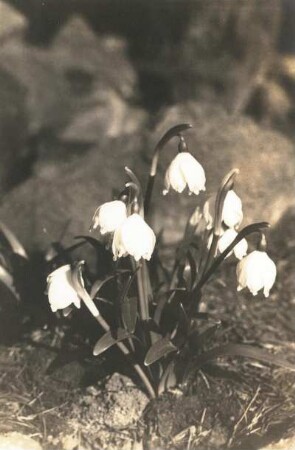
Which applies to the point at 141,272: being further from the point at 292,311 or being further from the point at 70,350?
the point at 292,311

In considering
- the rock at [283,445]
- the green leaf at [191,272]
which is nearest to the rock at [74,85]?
the green leaf at [191,272]

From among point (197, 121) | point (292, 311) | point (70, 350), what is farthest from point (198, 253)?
point (197, 121)

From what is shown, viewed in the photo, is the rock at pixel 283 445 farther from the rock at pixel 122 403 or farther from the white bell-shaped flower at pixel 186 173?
the white bell-shaped flower at pixel 186 173

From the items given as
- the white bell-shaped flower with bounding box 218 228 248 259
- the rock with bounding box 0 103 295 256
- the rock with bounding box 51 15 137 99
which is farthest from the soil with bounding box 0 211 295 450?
the rock with bounding box 51 15 137 99

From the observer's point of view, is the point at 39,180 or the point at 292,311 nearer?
the point at 292,311

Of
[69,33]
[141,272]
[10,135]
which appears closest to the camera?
[141,272]

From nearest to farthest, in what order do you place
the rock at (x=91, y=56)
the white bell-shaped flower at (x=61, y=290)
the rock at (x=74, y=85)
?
1. the white bell-shaped flower at (x=61, y=290)
2. the rock at (x=74, y=85)
3. the rock at (x=91, y=56)
